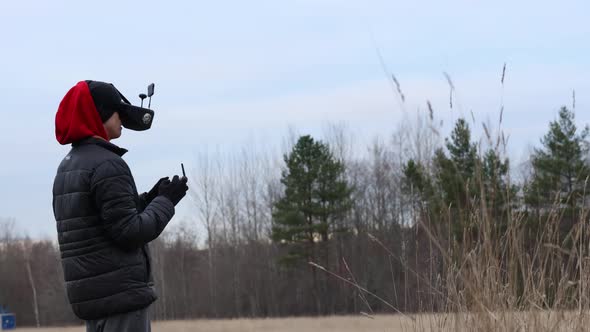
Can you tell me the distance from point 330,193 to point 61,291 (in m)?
24.5

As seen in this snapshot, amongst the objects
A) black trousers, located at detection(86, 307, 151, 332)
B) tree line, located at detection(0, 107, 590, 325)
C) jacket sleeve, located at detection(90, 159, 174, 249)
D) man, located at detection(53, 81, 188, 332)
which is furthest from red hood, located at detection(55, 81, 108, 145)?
tree line, located at detection(0, 107, 590, 325)

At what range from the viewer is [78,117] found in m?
3.32

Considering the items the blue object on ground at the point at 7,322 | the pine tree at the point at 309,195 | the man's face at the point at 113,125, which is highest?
the pine tree at the point at 309,195

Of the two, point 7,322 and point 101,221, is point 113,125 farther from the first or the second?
point 7,322

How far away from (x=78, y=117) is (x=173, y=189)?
1.52 ft

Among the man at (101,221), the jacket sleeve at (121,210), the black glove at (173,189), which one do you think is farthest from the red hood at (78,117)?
the black glove at (173,189)

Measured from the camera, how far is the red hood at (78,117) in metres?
3.30

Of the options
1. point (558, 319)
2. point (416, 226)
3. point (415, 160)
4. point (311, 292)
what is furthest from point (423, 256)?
point (311, 292)

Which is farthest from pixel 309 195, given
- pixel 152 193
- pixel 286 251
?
pixel 152 193

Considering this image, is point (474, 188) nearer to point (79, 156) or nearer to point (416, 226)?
point (416, 226)

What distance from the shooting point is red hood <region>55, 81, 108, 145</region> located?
330cm

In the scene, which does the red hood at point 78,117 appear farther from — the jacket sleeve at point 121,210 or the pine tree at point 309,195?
the pine tree at point 309,195

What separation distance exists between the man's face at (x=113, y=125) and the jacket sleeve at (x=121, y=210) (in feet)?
0.72

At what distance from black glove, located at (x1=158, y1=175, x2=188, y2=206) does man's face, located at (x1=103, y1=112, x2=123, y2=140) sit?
285 millimetres
